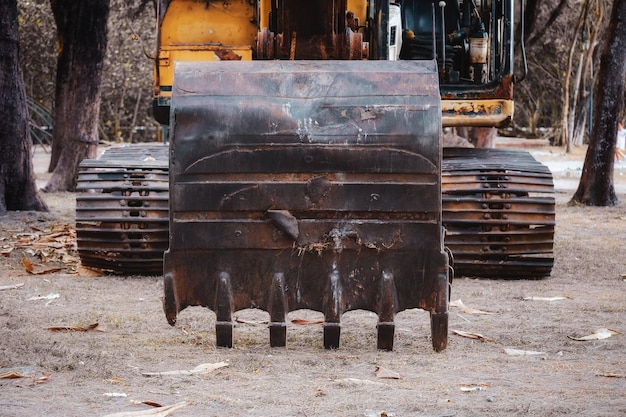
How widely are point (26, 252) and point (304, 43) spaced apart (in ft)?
12.7

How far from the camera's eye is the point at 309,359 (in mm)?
5473

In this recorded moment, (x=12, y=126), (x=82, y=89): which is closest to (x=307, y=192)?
(x=12, y=126)

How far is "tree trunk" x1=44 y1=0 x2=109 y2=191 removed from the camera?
53.6 feet

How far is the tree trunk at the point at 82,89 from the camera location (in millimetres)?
16328

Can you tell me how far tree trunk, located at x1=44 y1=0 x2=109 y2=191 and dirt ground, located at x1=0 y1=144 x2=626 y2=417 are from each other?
8065 millimetres

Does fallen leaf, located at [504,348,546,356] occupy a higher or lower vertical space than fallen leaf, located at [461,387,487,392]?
lower

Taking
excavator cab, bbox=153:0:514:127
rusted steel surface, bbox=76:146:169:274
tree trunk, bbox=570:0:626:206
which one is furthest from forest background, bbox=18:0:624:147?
rusted steel surface, bbox=76:146:169:274

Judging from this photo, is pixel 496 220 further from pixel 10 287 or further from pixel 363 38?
pixel 10 287

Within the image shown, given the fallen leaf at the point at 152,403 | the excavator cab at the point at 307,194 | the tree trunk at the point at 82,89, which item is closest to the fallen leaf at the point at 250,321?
the excavator cab at the point at 307,194

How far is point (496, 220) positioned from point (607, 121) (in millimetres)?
7499

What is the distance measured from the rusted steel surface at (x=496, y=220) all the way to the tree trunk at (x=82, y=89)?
905cm

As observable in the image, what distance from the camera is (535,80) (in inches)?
Answer: 1791

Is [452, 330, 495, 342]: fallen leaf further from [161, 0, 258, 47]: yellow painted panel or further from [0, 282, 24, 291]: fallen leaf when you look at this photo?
[0, 282, 24, 291]: fallen leaf

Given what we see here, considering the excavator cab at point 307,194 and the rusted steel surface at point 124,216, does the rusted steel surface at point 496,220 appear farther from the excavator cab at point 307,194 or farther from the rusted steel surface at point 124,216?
the excavator cab at point 307,194
